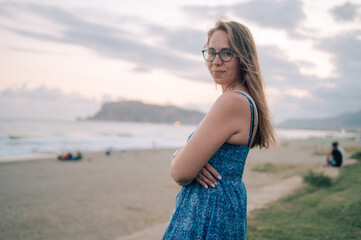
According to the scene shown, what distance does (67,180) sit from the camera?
11930mm

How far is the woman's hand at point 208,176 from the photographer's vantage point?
4.36ft

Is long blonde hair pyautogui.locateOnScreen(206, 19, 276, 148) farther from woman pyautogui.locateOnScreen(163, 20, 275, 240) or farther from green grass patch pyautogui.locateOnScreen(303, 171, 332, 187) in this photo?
green grass patch pyautogui.locateOnScreen(303, 171, 332, 187)

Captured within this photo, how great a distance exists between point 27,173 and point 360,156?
16.0 m

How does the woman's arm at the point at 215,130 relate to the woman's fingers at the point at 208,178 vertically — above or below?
above

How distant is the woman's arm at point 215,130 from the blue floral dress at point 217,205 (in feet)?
0.27

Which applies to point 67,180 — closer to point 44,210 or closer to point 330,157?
point 44,210

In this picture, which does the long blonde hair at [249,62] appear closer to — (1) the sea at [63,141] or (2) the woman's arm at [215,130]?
(2) the woman's arm at [215,130]

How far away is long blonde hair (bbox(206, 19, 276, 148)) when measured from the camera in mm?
1415

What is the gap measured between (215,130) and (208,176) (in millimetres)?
255

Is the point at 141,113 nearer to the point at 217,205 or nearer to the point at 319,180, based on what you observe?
the point at 319,180

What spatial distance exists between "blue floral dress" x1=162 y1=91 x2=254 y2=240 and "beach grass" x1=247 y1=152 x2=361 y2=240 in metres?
3.03

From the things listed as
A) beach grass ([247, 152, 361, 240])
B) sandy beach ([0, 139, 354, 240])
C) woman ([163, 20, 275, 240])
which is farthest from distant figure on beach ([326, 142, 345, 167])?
woman ([163, 20, 275, 240])

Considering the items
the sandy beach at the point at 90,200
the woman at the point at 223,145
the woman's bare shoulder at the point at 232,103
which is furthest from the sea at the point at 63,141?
the sandy beach at the point at 90,200

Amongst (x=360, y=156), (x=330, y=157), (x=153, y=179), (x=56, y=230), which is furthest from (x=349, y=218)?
(x=360, y=156)
